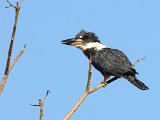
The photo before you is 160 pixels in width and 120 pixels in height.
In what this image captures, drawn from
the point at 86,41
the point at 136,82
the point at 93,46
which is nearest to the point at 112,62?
the point at 93,46

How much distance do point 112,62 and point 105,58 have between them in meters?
0.23

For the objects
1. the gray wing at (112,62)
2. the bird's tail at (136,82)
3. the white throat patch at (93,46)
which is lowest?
the bird's tail at (136,82)

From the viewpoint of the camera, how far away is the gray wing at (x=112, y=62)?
27.9 ft

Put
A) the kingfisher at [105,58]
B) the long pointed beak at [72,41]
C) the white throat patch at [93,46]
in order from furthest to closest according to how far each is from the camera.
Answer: the white throat patch at [93,46] < the long pointed beak at [72,41] < the kingfisher at [105,58]

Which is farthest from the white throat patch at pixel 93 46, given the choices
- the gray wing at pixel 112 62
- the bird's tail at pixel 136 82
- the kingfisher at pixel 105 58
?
the bird's tail at pixel 136 82

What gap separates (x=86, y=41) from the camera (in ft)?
32.0

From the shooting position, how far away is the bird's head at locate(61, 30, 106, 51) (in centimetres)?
956

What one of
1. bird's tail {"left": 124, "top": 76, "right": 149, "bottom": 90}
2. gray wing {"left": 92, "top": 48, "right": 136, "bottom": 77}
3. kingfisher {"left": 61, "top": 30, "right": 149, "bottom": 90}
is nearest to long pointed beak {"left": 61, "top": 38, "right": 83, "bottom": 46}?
kingfisher {"left": 61, "top": 30, "right": 149, "bottom": 90}

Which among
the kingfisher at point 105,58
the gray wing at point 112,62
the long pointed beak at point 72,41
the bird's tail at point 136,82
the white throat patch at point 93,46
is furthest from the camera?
the white throat patch at point 93,46

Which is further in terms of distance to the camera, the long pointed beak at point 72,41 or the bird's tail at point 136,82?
the long pointed beak at point 72,41

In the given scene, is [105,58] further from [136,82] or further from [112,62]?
[136,82]

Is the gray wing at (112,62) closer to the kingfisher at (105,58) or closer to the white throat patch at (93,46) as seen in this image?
the kingfisher at (105,58)

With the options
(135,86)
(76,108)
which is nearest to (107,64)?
(135,86)

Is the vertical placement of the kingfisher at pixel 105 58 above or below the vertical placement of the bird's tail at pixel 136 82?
above
